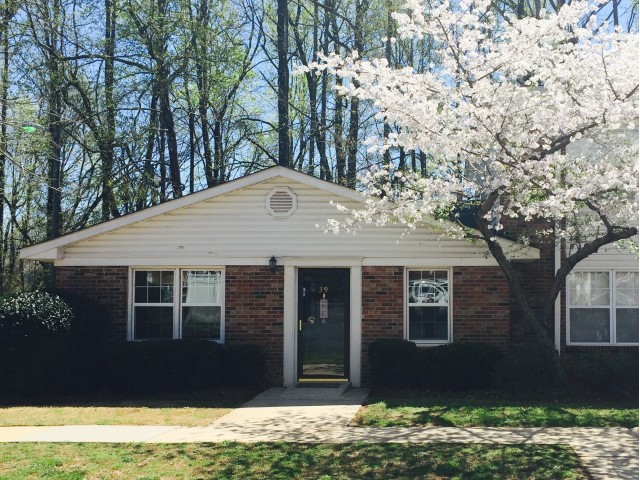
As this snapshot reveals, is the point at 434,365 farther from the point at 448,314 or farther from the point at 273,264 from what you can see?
the point at 273,264

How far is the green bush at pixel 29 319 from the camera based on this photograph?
13.1 metres

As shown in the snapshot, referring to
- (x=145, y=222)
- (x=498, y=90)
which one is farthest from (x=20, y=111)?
(x=498, y=90)

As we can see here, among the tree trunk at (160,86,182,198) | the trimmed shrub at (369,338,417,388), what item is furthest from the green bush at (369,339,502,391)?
the tree trunk at (160,86,182,198)

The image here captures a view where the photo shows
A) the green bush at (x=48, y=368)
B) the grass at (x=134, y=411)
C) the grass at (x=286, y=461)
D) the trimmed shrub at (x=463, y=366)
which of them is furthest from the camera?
the trimmed shrub at (x=463, y=366)

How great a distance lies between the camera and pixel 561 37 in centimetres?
1098

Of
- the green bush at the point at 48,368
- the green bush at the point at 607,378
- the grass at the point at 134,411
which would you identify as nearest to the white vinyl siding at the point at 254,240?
Answer: the green bush at the point at 48,368

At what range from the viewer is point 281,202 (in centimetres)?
1471

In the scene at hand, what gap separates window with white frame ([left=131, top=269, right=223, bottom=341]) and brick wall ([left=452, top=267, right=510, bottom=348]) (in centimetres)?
470

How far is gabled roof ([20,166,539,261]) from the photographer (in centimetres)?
1452

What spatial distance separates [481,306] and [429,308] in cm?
100

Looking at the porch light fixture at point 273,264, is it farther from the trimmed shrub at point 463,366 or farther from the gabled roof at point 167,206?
the trimmed shrub at point 463,366

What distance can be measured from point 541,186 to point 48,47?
17887mm

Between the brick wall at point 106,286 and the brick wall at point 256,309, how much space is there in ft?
6.94

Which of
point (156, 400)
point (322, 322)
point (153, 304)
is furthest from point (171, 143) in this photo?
point (156, 400)
